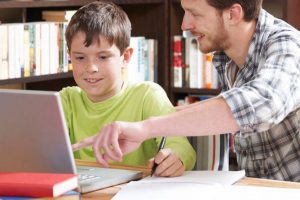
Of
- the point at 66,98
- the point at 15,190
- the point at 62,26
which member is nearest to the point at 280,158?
the point at 66,98

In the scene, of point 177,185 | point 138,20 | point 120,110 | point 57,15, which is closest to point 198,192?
point 177,185

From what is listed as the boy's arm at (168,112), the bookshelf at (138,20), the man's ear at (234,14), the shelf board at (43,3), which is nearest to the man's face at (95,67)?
the boy's arm at (168,112)

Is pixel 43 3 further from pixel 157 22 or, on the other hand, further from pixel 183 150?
pixel 183 150

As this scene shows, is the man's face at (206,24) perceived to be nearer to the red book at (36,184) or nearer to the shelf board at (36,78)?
the red book at (36,184)

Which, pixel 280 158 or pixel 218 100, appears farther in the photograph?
pixel 280 158

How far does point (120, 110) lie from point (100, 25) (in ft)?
0.87

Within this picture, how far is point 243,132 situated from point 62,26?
197 cm

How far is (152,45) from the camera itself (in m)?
3.79

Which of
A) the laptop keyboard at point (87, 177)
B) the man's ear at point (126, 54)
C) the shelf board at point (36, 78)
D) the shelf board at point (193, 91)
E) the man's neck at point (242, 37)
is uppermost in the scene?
the man's neck at point (242, 37)

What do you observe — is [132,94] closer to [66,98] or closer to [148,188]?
[66,98]

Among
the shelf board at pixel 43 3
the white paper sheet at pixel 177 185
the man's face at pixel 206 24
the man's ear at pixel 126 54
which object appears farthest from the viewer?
the shelf board at pixel 43 3

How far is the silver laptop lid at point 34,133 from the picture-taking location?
1.34m

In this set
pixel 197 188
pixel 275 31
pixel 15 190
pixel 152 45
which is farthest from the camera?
pixel 152 45

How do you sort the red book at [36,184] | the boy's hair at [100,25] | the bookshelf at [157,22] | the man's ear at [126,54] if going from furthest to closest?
the bookshelf at [157,22]
the man's ear at [126,54]
the boy's hair at [100,25]
the red book at [36,184]
